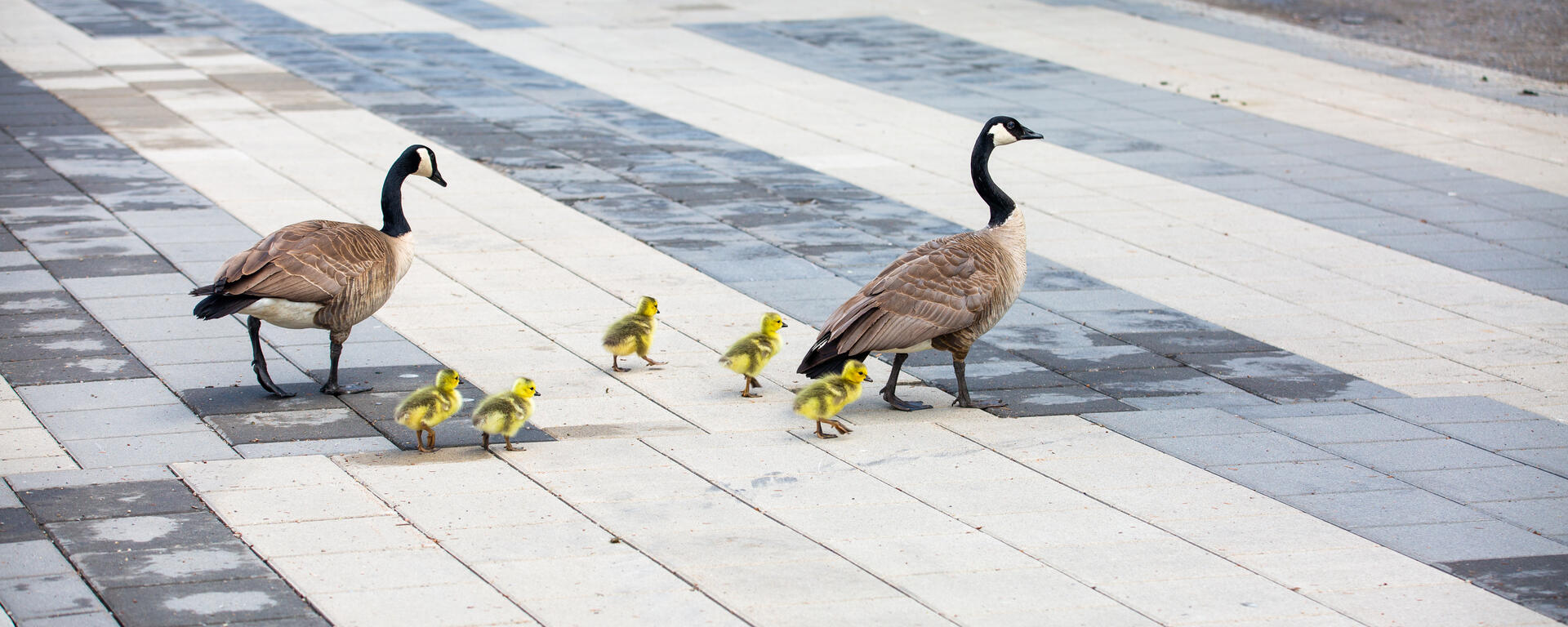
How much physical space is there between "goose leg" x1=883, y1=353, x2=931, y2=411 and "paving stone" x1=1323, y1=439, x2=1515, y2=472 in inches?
97.1

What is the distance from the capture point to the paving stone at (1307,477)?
8.64m

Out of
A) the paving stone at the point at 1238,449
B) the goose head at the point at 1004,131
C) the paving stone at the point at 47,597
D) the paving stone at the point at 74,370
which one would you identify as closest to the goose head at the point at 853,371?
the paving stone at the point at 1238,449

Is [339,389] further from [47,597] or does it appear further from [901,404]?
[901,404]

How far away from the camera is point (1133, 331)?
38.4 feet

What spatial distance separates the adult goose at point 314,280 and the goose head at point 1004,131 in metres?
3.96

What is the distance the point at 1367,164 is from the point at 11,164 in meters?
14.3

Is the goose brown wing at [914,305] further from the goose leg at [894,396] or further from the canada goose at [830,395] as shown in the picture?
the goose leg at [894,396]

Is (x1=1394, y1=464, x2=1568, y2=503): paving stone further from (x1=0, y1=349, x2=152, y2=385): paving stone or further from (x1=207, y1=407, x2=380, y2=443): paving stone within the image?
(x1=0, y1=349, x2=152, y2=385): paving stone

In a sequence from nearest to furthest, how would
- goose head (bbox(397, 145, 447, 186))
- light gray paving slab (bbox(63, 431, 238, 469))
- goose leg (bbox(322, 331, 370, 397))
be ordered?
light gray paving slab (bbox(63, 431, 238, 469)) < goose leg (bbox(322, 331, 370, 397)) < goose head (bbox(397, 145, 447, 186))

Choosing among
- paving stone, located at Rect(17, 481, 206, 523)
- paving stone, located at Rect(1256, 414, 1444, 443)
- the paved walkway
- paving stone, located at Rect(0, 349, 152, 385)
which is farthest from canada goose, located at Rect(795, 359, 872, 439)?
paving stone, located at Rect(0, 349, 152, 385)

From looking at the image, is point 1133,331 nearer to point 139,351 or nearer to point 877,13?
point 139,351

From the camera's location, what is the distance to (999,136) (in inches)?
421

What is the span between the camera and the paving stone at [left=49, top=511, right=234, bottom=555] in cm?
732

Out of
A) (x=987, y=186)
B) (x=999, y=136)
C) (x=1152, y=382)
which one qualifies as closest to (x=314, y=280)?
(x=987, y=186)
